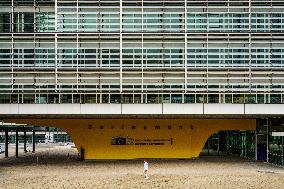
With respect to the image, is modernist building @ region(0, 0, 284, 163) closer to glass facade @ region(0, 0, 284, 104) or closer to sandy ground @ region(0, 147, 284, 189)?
glass facade @ region(0, 0, 284, 104)

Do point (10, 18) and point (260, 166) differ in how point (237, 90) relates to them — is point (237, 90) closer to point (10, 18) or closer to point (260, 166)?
point (260, 166)

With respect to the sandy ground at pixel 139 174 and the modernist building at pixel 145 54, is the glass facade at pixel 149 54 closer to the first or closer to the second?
the modernist building at pixel 145 54

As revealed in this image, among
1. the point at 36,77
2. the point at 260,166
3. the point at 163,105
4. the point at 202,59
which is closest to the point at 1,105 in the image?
the point at 36,77

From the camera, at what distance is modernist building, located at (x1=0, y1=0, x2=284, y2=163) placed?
4034 cm

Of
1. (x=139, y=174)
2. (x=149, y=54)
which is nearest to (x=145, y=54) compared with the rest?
(x=149, y=54)

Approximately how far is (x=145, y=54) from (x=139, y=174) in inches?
424

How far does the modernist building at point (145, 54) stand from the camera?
40.3 meters

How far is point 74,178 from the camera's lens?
33.2 m

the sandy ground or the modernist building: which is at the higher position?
the modernist building

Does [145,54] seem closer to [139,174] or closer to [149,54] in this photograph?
[149,54]

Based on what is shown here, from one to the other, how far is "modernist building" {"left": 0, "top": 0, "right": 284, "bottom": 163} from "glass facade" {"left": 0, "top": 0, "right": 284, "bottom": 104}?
0.27ft

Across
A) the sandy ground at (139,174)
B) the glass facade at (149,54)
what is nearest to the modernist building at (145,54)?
the glass facade at (149,54)

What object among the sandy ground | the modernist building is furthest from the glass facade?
the sandy ground

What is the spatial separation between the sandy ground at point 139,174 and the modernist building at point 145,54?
437 centimetres
